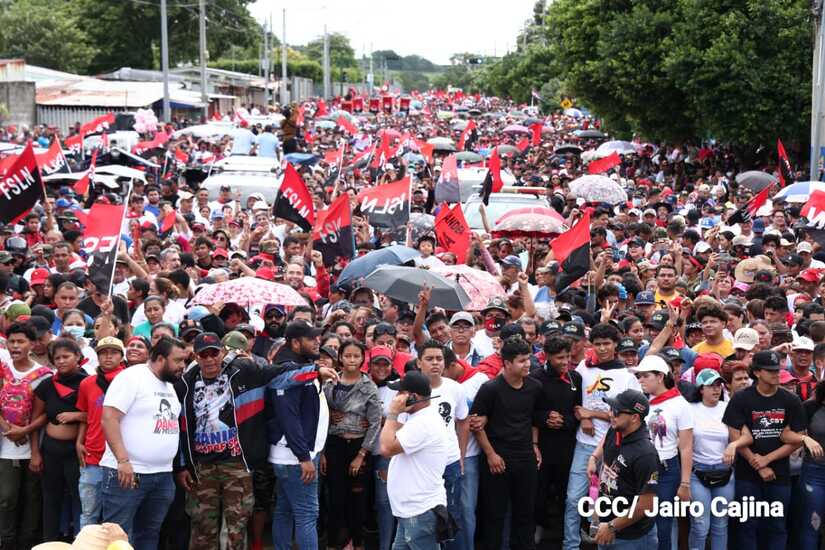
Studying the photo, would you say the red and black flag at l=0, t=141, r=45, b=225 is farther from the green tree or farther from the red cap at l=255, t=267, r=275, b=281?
the green tree

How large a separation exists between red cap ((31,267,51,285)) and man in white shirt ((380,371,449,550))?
5.32 meters

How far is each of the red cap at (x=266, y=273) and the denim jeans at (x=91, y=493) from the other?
13.5 ft

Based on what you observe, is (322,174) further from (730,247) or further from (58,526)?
(58,526)

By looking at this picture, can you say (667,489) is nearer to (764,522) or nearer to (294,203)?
(764,522)

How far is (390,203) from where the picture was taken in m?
15.4

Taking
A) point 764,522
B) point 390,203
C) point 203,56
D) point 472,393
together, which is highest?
point 203,56

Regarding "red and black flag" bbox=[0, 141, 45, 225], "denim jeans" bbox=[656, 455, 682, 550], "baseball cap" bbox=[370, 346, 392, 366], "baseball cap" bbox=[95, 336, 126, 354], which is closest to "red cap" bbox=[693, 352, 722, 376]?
"denim jeans" bbox=[656, 455, 682, 550]

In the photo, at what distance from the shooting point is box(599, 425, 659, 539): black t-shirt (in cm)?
668

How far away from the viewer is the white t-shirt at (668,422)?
7838mm

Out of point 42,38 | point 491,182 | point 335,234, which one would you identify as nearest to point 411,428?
point 335,234

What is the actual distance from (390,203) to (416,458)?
28.5 ft

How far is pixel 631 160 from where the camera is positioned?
Result: 36969 millimetres

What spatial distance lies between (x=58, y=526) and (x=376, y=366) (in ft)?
7.68

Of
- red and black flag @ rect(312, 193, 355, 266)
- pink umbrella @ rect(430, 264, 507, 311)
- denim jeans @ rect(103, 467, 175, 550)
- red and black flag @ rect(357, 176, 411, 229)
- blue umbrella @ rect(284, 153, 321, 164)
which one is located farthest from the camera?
blue umbrella @ rect(284, 153, 321, 164)
